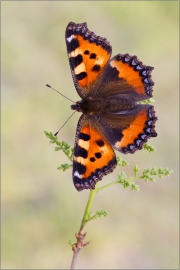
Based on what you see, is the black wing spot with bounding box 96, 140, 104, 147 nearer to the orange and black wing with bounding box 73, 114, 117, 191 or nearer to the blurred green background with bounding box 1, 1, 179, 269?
the orange and black wing with bounding box 73, 114, 117, 191

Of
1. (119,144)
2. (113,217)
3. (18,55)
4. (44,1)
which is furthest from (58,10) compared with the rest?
(119,144)

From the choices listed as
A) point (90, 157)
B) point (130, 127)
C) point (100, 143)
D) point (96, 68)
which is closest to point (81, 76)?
point (96, 68)

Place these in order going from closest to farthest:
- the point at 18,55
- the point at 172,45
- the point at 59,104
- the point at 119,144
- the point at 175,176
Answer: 1. the point at 119,144
2. the point at 175,176
3. the point at 59,104
4. the point at 18,55
5. the point at 172,45

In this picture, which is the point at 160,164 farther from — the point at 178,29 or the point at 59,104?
the point at 178,29

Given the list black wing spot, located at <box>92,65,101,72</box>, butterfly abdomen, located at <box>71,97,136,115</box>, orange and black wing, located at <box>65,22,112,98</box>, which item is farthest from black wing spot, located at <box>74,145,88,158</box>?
black wing spot, located at <box>92,65,101,72</box>

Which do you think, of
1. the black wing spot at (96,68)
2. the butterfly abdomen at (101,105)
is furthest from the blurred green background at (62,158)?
the black wing spot at (96,68)

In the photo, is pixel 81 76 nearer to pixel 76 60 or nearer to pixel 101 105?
pixel 76 60
